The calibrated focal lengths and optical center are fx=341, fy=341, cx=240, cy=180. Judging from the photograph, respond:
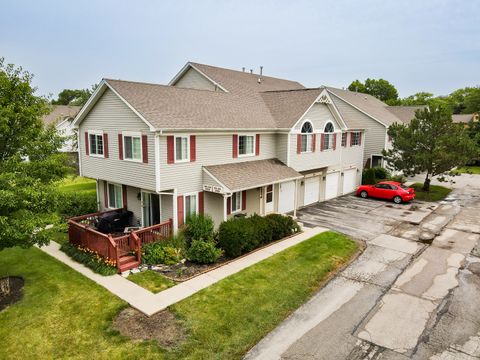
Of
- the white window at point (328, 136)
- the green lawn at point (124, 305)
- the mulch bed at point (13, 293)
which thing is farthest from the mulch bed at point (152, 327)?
the white window at point (328, 136)

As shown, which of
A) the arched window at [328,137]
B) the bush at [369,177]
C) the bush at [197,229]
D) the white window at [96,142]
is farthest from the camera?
the bush at [369,177]

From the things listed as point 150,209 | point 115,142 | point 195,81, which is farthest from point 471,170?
point 115,142

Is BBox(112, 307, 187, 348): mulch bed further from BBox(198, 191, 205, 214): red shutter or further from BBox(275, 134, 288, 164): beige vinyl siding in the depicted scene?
BBox(275, 134, 288, 164): beige vinyl siding

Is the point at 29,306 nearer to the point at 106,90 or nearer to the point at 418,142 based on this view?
the point at 106,90

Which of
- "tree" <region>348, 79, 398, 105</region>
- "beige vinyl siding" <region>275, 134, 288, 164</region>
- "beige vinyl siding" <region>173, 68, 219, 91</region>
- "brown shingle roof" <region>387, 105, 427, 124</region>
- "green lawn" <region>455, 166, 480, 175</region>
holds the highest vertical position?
"tree" <region>348, 79, 398, 105</region>

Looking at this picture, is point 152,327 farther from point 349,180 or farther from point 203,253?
point 349,180

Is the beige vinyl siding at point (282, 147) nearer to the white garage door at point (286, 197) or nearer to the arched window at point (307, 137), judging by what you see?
the arched window at point (307, 137)

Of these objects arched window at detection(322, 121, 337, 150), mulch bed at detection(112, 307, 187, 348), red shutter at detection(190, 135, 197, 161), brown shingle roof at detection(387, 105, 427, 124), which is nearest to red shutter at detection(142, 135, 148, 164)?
red shutter at detection(190, 135, 197, 161)
